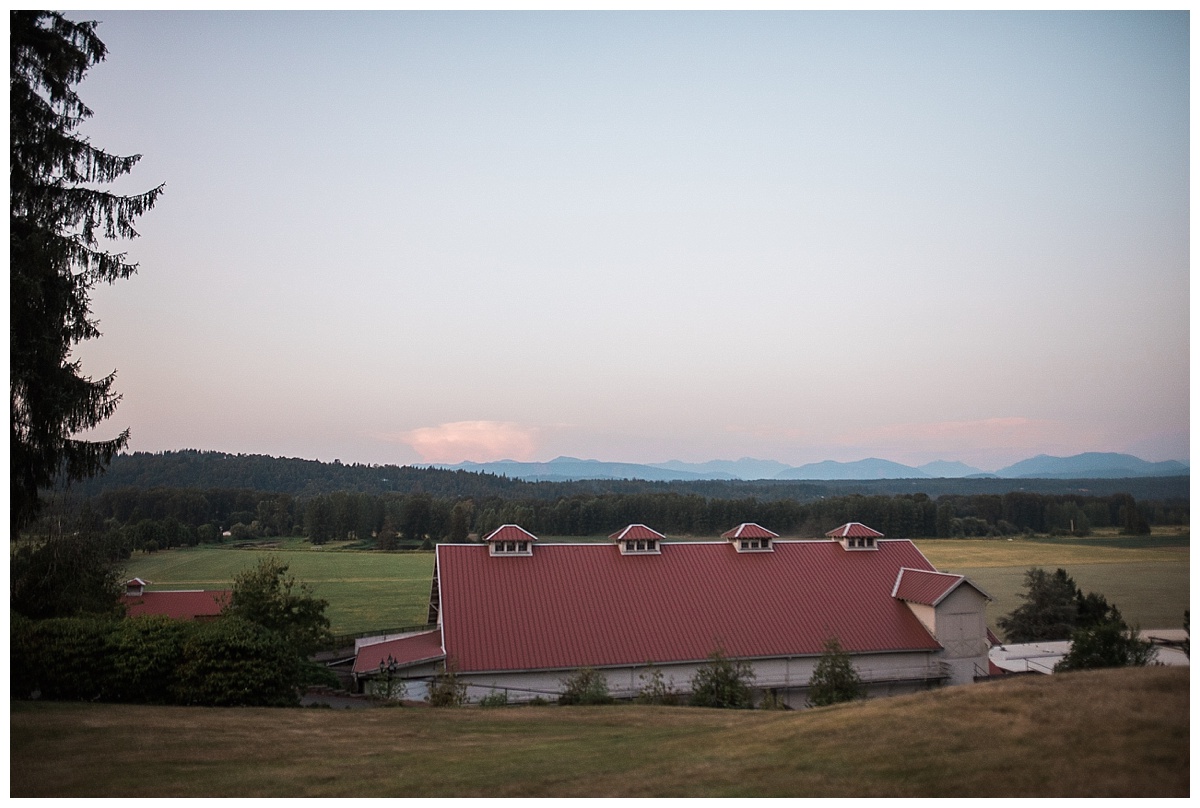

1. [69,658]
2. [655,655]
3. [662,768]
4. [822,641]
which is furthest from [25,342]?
[822,641]

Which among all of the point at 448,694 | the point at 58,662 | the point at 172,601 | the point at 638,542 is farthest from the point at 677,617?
the point at 172,601

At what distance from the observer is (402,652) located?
20312 mm

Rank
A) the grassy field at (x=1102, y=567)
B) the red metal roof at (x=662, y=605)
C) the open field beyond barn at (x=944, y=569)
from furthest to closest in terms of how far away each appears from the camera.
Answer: the open field beyond barn at (x=944, y=569), the grassy field at (x=1102, y=567), the red metal roof at (x=662, y=605)

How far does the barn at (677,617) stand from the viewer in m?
19.4

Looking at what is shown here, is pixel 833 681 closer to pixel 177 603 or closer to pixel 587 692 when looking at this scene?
pixel 587 692

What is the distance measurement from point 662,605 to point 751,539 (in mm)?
4851

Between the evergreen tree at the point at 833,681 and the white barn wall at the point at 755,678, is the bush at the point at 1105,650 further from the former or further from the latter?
the evergreen tree at the point at 833,681

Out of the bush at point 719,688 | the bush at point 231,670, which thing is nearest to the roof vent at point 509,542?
the bush at point 719,688

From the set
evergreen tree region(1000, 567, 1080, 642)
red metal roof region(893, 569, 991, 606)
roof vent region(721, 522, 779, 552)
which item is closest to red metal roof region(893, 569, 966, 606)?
red metal roof region(893, 569, 991, 606)

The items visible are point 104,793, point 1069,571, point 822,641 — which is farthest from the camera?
point 1069,571

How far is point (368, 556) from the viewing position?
215 feet

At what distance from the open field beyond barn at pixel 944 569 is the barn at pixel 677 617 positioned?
624 centimetres
